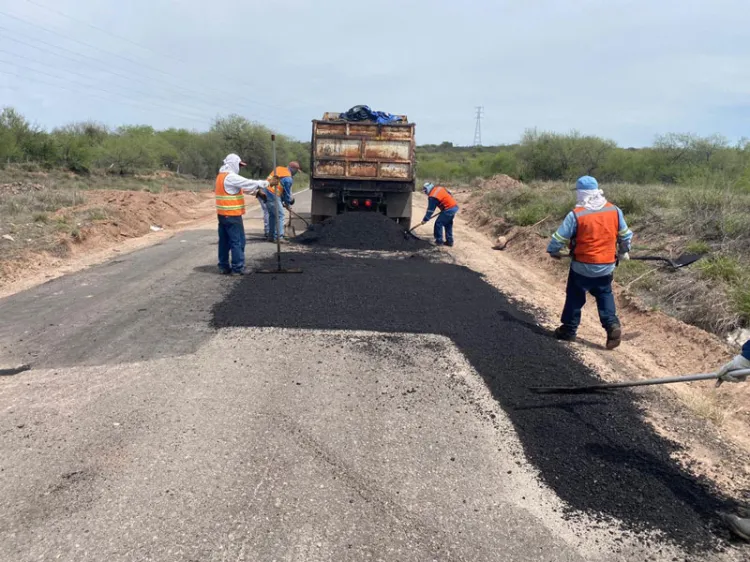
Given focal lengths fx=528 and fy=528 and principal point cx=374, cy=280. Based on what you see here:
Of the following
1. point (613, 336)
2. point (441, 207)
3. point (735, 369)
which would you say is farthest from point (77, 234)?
point (735, 369)

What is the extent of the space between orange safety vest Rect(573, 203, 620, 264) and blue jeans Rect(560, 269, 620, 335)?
233 mm

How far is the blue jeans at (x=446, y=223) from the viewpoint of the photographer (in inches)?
462

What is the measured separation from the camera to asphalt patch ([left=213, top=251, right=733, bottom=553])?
294 cm

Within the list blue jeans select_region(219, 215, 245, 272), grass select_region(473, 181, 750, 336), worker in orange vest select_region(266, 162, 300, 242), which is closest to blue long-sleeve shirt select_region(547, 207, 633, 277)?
grass select_region(473, 181, 750, 336)

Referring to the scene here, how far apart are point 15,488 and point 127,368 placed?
5.45 feet

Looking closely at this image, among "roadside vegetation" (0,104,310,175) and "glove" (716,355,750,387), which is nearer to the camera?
"glove" (716,355,750,387)

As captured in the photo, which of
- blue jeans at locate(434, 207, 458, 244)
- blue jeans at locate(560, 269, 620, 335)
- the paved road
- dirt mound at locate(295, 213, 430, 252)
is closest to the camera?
the paved road

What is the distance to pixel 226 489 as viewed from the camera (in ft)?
9.39

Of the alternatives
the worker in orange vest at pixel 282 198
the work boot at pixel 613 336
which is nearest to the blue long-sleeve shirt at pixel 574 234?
the work boot at pixel 613 336

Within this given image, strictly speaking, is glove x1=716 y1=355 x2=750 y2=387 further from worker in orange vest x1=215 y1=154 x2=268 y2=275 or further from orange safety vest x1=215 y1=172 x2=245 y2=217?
orange safety vest x1=215 y1=172 x2=245 y2=217

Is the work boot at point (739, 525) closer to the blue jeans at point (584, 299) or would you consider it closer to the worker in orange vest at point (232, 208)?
the blue jeans at point (584, 299)

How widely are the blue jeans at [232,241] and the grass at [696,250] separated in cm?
569

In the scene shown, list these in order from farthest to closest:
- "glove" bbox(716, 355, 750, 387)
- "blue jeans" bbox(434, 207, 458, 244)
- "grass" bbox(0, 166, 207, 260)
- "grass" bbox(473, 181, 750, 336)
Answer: "blue jeans" bbox(434, 207, 458, 244) < "grass" bbox(0, 166, 207, 260) < "grass" bbox(473, 181, 750, 336) < "glove" bbox(716, 355, 750, 387)

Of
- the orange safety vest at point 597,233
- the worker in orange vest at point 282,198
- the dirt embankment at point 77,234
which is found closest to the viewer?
the orange safety vest at point 597,233
